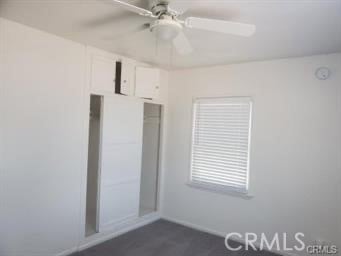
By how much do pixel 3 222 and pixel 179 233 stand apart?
2.23 m

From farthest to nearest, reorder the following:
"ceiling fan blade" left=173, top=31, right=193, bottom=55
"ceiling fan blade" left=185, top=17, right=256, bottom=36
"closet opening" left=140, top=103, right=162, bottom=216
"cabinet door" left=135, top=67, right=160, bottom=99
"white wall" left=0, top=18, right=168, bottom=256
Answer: "closet opening" left=140, top=103, right=162, bottom=216
"cabinet door" left=135, top=67, right=160, bottom=99
"white wall" left=0, top=18, right=168, bottom=256
"ceiling fan blade" left=173, top=31, right=193, bottom=55
"ceiling fan blade" left=185, top=17, right=256, bottom=36

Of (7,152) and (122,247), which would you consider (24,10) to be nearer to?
(7,152)

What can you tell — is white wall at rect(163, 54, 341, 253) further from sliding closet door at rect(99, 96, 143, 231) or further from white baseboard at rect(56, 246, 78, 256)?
white baseboard at rect(56, 246, 78, 256)

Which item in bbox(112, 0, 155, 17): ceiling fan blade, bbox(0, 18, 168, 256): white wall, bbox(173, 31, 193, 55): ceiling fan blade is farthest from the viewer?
bbox(0, 18, 168, 256): white wall

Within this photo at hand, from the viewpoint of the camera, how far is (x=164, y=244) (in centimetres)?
346

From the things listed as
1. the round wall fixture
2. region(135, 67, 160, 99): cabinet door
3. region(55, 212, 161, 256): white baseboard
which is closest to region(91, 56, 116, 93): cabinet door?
region(135, 67, 160, 99): cabinet door

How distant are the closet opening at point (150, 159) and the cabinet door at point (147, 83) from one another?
1.55 feet

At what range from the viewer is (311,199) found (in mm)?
3119

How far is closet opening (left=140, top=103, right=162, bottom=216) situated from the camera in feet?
14.6

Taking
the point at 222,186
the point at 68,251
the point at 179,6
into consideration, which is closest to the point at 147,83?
the point at 222,186

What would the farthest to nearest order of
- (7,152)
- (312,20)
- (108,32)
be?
(108,32), (7,152), (312,20)

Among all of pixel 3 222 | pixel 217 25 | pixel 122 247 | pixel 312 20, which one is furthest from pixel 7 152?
pixel 312 20

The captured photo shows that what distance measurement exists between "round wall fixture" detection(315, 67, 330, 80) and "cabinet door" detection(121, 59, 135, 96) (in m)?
2.33

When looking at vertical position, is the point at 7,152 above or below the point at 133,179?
above
